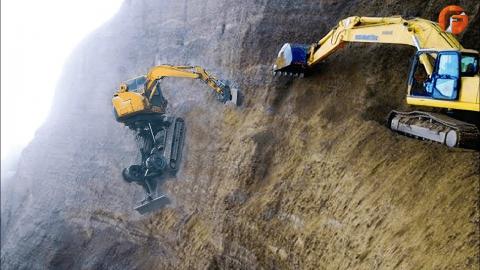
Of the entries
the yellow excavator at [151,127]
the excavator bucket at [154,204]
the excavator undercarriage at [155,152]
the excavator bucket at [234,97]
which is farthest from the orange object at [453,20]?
the excavator bucket at [154,204]

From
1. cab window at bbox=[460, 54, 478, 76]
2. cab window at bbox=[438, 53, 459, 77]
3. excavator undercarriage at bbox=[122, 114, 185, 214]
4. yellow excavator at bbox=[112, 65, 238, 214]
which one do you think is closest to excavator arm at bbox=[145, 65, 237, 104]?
yellow excavator at bbox=[112, 65, 238, 214]

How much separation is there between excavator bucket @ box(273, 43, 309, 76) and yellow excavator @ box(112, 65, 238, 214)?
348 centimetres

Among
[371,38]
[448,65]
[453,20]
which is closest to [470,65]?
[448,65]

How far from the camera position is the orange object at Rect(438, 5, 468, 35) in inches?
470

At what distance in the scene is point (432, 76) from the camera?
440 inches

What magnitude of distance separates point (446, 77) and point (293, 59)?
5.31 meters

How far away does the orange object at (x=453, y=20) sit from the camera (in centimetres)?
1194

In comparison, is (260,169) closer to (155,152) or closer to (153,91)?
(155,152)

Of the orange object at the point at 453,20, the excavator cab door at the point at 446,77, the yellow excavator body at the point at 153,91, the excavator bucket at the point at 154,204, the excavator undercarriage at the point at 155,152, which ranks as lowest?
the excavator bucket at the point at 154,204

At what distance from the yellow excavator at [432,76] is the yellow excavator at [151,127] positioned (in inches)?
274

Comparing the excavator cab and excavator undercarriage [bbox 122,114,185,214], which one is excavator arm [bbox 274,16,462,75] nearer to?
the excavator cab

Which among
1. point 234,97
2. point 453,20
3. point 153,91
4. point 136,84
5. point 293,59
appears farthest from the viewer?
point 136,84

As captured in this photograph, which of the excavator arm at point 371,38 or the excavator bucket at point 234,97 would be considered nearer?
the excavator arm at point 371,38

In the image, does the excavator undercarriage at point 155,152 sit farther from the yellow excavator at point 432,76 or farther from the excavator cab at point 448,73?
the excavator cab at point 448,73
